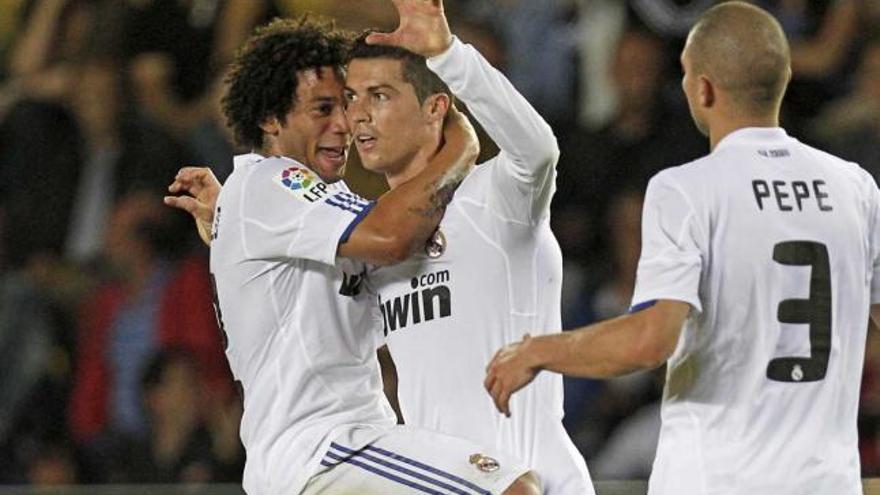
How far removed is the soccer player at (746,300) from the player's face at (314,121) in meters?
1.34

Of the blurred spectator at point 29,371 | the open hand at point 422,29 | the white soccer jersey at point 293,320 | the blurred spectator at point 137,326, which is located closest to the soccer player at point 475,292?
the open hand at point 422,29

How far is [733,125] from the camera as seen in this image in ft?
12.3

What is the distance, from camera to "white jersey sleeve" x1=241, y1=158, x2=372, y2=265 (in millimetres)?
4441

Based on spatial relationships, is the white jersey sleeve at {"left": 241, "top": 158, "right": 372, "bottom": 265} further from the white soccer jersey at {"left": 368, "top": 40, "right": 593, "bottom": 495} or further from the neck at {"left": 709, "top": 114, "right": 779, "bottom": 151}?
the neck at {"left": 709, "top": 114, "right": 779, "bottom": 151}

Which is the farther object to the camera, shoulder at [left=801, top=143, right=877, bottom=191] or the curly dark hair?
the curly dark hair

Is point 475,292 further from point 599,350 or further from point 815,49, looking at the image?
point 815,49

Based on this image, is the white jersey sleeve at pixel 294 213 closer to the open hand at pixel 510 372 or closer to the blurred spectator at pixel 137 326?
the open hand at pixel 510 372

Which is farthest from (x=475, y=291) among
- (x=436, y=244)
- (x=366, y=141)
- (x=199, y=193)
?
(x=199, y=193)

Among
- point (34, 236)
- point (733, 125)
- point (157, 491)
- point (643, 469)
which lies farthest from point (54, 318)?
point (733, 125)

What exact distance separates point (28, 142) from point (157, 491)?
162cm

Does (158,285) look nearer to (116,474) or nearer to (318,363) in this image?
(116,474)

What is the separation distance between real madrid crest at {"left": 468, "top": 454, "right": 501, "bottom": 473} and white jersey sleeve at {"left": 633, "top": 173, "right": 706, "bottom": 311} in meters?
0.78

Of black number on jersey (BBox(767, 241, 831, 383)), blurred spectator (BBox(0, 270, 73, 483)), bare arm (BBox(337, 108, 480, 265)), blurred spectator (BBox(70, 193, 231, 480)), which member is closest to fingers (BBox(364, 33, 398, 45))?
bare arm (BBox(337, 108, 480, 265))

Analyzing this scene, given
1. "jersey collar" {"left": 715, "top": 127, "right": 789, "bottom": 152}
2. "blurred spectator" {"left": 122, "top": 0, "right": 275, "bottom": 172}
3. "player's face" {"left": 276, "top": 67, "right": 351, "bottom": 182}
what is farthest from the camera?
"blurred spectator" {"left": 122, "top": 0, "right": 275, "bottom": 172}
